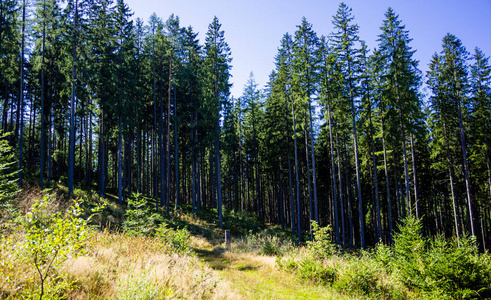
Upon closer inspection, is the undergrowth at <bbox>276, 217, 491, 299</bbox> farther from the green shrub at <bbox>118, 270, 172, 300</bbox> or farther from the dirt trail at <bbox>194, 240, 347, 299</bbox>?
the green shrub at <bbox>118, 270, 172, 300</bbox>

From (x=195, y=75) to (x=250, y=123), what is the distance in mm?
10202

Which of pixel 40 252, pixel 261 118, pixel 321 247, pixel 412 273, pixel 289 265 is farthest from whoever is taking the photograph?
pixel 261 118

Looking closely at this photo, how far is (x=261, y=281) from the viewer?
843cm

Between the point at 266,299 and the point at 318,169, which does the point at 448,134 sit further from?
the point at 266,299

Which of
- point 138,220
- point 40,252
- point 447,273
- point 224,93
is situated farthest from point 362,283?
point 224,93

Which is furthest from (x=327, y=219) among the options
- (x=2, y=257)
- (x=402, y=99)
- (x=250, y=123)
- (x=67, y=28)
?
(x=2, y=257)

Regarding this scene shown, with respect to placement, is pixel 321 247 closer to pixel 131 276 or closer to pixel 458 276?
pixel 458 276

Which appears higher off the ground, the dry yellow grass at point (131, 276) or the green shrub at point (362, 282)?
the dry yellow grass at point (131, 276)

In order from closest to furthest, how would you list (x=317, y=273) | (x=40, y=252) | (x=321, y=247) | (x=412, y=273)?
(x=40, y=252) < (x=412, y=273) < (x=317, y=273) < (x=321, y=247)

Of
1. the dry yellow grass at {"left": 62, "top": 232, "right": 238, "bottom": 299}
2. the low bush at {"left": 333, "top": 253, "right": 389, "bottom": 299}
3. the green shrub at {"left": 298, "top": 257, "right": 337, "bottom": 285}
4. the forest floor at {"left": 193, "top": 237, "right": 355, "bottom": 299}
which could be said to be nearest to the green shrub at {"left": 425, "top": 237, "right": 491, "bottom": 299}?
the low bush at {"left": 333, "top": 253, "right": 389, "bottom": 299}

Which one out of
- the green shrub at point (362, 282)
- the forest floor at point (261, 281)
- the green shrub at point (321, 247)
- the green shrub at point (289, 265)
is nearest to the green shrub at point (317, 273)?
the forest floor at point (261, 281)

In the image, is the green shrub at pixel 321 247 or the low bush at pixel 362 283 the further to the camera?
the green shrub at pixel 321 247

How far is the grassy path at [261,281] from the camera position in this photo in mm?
7133

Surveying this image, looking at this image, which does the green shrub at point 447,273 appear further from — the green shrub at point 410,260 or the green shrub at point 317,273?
the green shrub at point 317,273
